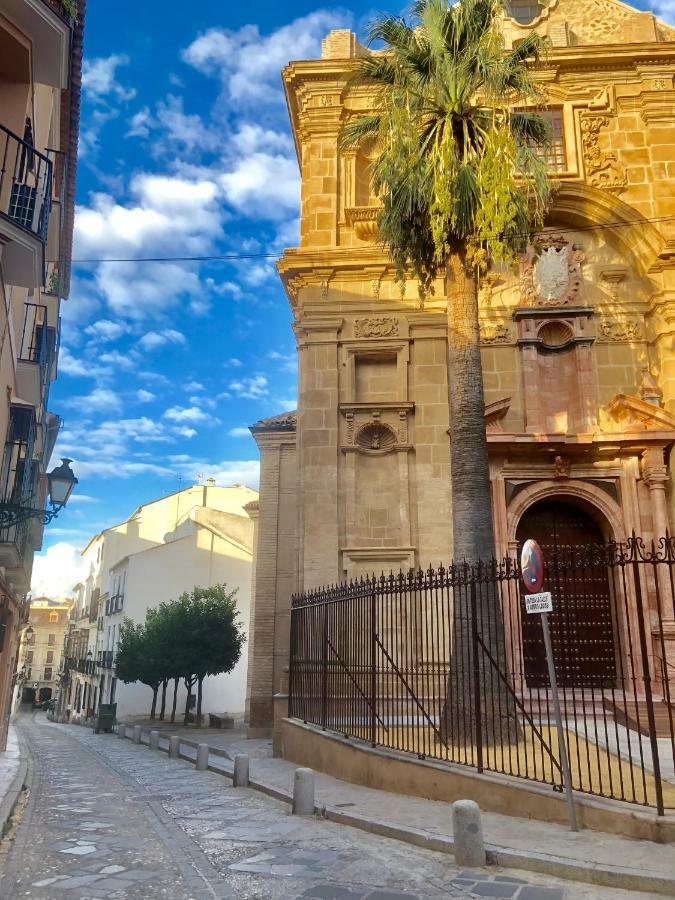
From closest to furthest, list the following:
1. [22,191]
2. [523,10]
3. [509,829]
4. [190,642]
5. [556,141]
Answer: [509,829] < [22,191] < [556,141] < [523,10] < [190,642]

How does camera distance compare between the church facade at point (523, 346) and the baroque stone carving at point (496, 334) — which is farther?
the baroque stone carving at point (496, 334)

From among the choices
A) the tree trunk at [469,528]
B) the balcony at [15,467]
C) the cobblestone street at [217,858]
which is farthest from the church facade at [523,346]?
the cobblestone street at [217,858]

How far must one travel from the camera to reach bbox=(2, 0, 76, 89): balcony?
8.18 meters

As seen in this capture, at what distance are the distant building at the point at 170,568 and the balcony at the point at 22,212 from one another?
33322 mm

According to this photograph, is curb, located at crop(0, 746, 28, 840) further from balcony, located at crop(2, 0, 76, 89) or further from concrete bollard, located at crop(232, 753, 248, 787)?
balcony, located at crop(2, 0, 76, 89)

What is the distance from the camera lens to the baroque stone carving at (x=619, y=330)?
16.1 metres

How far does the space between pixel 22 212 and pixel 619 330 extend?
1202 centimetres

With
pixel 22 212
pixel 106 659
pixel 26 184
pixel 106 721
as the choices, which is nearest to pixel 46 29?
A: pixel 26 184

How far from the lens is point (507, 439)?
1494 centimetres

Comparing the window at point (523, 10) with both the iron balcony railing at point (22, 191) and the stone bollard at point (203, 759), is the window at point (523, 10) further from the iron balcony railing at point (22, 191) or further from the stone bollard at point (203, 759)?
the stone bollard at point (203, 759)

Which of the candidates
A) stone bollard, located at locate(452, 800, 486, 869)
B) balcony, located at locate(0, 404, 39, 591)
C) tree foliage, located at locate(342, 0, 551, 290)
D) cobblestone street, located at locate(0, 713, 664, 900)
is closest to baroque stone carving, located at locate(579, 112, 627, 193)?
tree foliage, located at locate(342, 0, 551, 290)

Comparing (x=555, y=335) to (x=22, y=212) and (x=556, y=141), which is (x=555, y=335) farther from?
(x=22, y=212)

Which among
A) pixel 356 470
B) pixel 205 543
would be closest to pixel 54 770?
pixel 356 470

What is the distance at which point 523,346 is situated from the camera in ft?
53.6
